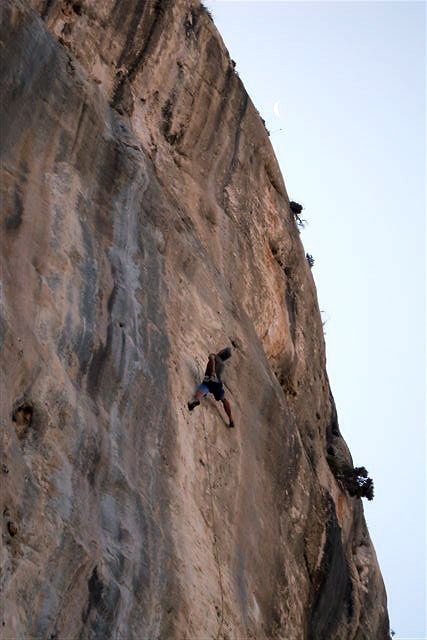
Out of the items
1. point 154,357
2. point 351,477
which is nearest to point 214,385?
point 154,357

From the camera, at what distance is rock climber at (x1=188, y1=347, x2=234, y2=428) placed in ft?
57.3

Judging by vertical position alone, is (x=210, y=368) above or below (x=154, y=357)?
above

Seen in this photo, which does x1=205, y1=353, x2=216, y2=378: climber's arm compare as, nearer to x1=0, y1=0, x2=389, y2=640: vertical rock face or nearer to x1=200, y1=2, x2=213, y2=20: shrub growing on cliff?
x1=0, y1=0, x2=389, y2=640: vertical rock face

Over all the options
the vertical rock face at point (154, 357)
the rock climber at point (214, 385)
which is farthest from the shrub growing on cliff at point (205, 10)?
the rock climber at point (214, 385)

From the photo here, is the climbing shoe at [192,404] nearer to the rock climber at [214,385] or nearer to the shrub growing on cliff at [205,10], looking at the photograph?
the rock climber at [214,385]

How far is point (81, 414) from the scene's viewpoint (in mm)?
14734

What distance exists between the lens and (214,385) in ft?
57.6

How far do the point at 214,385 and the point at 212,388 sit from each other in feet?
0.19

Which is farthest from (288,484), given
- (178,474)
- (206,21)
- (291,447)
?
(206,21)

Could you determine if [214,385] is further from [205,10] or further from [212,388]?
[205,10]

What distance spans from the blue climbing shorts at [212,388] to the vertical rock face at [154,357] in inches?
11.9

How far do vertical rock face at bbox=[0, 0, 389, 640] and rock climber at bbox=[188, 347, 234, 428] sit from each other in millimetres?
216

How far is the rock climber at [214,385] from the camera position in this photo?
1747 cm

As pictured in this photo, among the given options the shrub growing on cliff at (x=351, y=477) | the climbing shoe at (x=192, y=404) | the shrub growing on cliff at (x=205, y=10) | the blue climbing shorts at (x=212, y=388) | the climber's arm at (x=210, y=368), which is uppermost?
the shrub growing on cliff at (x=205, y=10)
